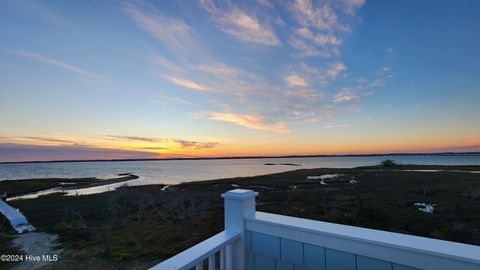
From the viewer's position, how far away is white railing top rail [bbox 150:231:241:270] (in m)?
1.47

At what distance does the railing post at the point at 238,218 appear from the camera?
2.14 metres

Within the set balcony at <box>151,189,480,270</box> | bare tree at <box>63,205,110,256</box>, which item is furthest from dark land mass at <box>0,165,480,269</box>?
balcony at <box>151,189,480,270</box>

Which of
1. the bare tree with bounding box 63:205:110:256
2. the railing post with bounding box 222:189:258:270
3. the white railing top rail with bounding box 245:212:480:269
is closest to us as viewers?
the white railing top rail with bounding box 245:212:480:269

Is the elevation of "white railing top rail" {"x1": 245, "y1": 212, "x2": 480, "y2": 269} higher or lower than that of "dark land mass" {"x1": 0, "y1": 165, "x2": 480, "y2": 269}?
higher

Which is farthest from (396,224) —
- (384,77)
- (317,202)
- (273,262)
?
(273,262)

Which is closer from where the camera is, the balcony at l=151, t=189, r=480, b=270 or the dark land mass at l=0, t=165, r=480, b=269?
the balcony at l=151, t=189, r=480, b=270

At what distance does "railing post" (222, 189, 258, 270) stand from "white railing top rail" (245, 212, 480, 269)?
0.49 feet

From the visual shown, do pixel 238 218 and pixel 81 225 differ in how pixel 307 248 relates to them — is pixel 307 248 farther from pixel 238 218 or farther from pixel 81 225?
pixel 81 225

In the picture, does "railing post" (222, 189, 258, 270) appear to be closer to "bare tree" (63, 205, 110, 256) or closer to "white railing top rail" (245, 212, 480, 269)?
"white railing top rail" (245, 212, 480, 269)

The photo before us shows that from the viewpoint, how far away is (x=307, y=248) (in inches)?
71.9

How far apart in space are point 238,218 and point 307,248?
0.64m

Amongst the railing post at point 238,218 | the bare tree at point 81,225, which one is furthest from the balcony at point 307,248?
the bare tree at point 81,225

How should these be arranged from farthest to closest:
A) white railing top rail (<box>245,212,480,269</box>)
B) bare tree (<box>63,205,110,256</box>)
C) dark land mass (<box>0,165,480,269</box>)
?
bare tree (<box>63,205,110,256</box>)
dark land mass (<box>0,165,480,269</box>)
white railing top rail (<box>245,212,480,269</box>)

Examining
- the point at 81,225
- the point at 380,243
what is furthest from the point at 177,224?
the point at 380,243
